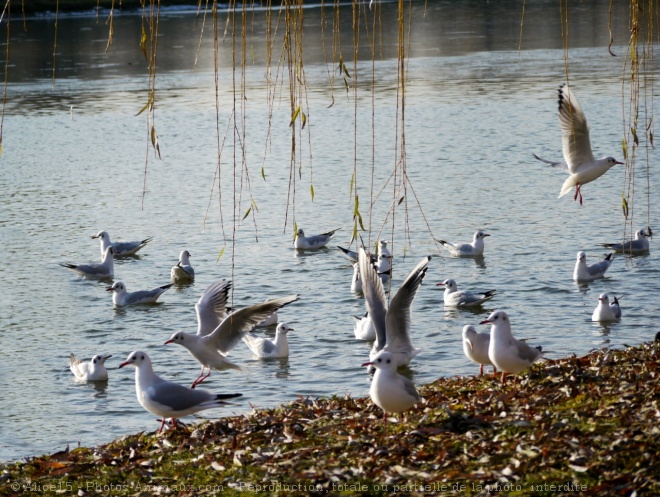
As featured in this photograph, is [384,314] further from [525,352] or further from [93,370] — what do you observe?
[93,370]

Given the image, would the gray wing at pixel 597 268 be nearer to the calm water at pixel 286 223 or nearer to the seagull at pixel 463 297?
the calm water at pixel 286 223

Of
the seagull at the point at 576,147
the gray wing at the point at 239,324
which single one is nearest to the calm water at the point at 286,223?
the gray wing at the point at 239,324

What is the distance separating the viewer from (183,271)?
15352 millimetres

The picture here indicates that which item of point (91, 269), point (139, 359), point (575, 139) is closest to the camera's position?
point (139, 359)

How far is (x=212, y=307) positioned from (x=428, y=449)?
15.9 ft

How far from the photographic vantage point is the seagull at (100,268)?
16172 mm

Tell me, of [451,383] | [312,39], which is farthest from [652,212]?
[312,39]

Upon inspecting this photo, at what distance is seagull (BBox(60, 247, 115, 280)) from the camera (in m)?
16.2

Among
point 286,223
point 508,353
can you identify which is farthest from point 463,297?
point 508,353

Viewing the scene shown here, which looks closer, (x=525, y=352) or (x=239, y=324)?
(x=525, y=352)

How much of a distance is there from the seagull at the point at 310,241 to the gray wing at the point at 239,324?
22.7 feet

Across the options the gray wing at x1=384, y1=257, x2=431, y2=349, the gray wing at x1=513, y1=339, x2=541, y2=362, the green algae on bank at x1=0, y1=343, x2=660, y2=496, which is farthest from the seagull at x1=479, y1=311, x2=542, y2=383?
the gray wing at x1=384, y1=257, x2=431, y2=349

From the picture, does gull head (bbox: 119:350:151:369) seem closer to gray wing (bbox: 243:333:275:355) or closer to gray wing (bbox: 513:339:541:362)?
gray wing (bbox: 513:339:541:362)

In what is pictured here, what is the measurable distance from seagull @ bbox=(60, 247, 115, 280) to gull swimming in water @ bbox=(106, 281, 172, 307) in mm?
1617
